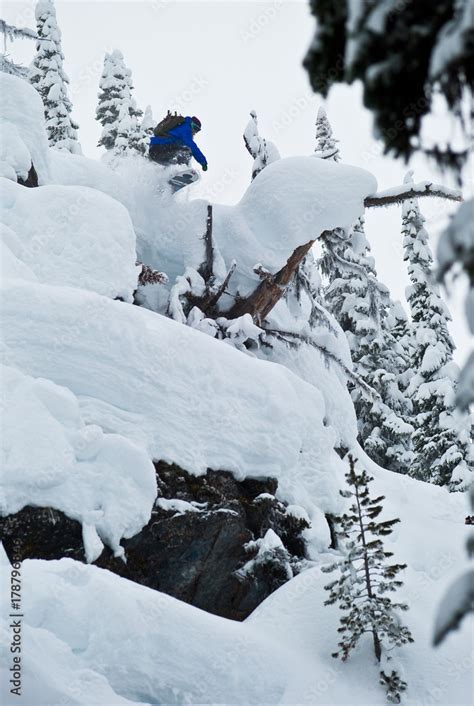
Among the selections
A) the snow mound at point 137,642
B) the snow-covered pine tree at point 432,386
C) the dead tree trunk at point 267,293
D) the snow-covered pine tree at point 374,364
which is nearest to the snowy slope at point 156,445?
the snow mound at point 137,642

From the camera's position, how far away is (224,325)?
13.5 m

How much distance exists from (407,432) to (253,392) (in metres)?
14.3

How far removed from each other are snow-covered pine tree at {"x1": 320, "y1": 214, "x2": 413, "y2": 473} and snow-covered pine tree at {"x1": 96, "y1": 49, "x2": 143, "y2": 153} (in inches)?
568

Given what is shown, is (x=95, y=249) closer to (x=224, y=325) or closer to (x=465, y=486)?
(x=224, y=325)

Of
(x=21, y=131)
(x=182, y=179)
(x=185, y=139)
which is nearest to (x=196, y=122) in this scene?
(x=185, y=139)

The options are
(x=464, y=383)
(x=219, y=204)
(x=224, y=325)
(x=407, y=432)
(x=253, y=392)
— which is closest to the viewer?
(x=464, y=383)

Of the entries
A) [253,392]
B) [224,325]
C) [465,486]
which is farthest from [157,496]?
[465,486]

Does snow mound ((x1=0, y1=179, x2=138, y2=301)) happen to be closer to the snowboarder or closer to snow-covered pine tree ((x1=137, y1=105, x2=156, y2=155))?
the snowboarder

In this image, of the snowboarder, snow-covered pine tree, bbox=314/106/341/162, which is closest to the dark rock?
the snowboarder

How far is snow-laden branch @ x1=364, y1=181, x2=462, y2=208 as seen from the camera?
14.9m

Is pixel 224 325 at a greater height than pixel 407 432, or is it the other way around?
pixel 224 325

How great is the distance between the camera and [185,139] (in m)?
14.5

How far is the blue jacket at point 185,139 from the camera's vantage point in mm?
14414

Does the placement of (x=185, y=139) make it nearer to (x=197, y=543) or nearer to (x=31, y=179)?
(x=31, y=179)
